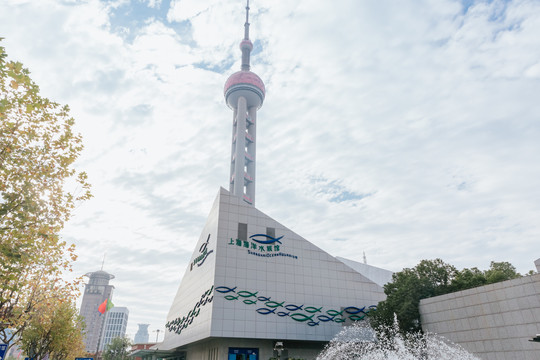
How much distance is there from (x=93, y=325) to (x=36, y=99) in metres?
216

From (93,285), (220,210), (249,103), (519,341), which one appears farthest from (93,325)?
(519,341)

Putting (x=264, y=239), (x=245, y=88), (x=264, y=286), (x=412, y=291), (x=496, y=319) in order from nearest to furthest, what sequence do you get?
1. (x=496, y=319)
2. (x=412, y=291)
3. (x=264, y=286)
4. (x=264, y=239)
5. (x=245, y=88)

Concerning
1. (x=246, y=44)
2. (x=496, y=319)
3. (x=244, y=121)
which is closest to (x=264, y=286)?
(x=496, y=319)

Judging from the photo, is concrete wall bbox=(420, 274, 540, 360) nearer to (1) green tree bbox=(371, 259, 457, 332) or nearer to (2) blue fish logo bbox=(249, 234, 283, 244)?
(1) green tree bbox=(371, 259, 457, 332)

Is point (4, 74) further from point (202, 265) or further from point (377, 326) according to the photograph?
point (377, 326)

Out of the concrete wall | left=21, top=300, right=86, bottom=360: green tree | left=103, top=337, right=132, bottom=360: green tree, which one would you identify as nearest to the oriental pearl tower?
left=103, top=337, right=132, bottom=360: green tree

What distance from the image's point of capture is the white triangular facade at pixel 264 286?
31.0m

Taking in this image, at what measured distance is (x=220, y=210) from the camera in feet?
112

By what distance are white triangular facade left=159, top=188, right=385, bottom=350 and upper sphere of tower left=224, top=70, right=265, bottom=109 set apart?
4906cm

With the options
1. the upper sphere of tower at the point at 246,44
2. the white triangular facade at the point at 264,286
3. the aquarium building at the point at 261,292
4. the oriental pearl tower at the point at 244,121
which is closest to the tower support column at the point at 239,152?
the oriental pearl tower at the point at 244,121

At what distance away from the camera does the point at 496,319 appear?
23.6m

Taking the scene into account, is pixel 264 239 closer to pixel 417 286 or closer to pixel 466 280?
pixel 417 286

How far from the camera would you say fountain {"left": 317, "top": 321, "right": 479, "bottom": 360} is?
26.4m

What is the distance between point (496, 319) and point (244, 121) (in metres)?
63.0
